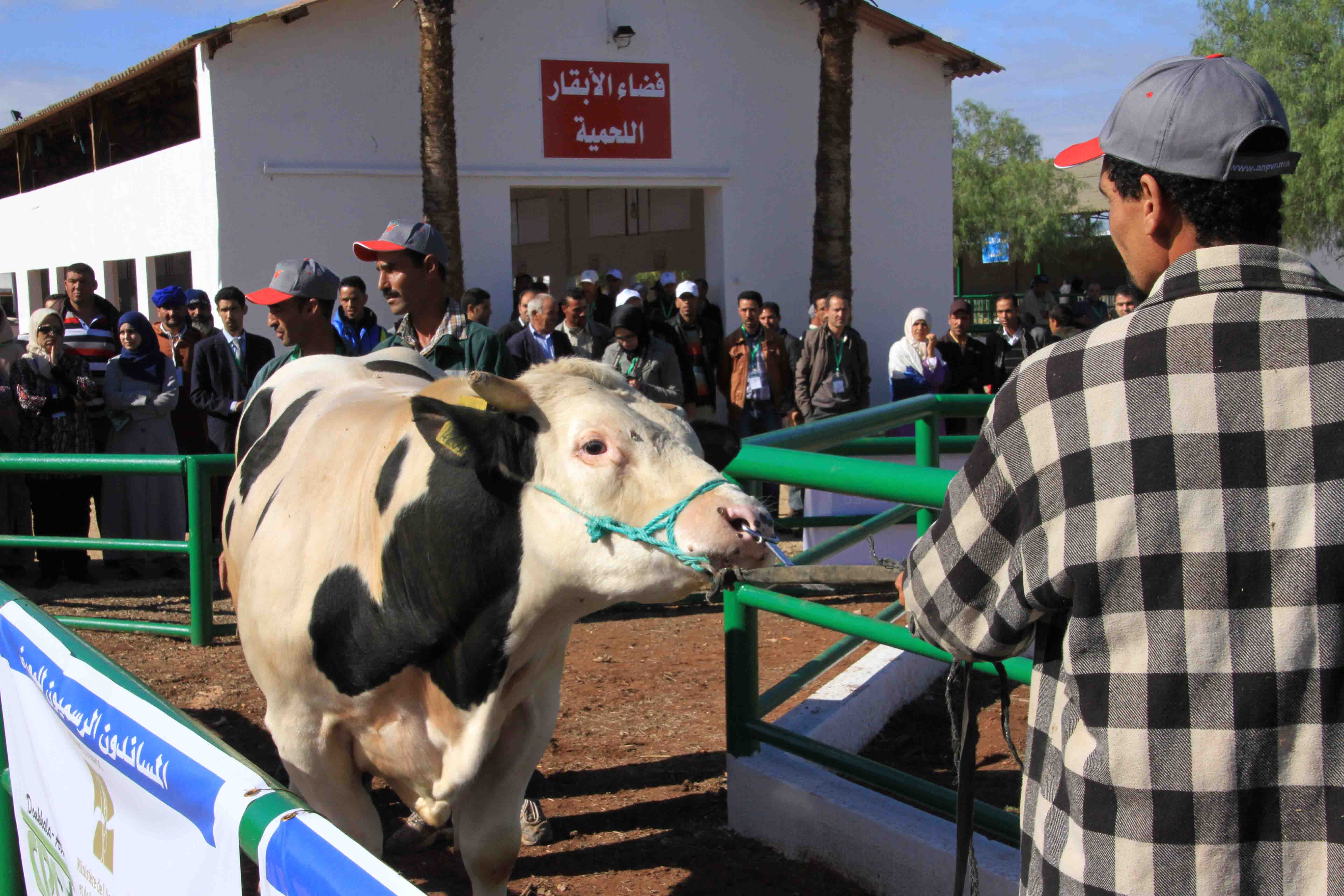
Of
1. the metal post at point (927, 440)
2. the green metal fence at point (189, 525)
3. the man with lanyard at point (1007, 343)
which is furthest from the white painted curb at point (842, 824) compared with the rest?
the man with lanyard at point (1007, 343)

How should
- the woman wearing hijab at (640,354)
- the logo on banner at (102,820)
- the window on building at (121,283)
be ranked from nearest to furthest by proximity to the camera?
the logo on banner at (102,820) < the woman wearing hijab at (640,354) < the window on building at (121,283)

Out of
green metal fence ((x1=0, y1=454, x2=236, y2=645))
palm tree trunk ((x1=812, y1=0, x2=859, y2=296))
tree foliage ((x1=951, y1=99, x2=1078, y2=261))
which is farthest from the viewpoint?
tree foliage ((x1=951, y1=99, x2=1078, y2=261))

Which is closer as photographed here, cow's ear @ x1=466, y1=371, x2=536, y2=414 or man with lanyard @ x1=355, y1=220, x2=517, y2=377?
cow's ear @ x1=466, y1=371, x2=536, y2=414

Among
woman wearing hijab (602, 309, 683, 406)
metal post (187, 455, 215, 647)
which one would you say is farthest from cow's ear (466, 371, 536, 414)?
woman wearing hijab (602, 309, 683, 406)

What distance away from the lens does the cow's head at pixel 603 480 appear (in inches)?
91.0

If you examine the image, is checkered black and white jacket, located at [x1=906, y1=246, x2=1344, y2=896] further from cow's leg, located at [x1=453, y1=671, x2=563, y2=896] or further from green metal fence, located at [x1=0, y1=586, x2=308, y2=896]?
cow's leg, located at [x1=453, y1=671, x2=563, y2=896]

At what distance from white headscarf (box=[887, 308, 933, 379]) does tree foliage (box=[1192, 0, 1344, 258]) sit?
19554mm

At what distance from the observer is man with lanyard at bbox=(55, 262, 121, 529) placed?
305 inches

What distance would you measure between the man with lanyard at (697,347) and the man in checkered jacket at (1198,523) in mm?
7733

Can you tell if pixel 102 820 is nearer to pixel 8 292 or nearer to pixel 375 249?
pixel 375 249

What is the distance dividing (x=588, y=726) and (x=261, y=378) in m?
1.84

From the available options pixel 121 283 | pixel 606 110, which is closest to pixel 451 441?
pixel 606 110

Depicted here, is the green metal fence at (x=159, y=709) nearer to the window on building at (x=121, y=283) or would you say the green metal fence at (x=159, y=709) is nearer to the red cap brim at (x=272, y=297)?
the red cap brim at (x=272, y=297)

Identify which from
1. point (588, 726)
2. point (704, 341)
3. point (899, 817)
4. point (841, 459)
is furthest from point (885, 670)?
point (704, 341)
